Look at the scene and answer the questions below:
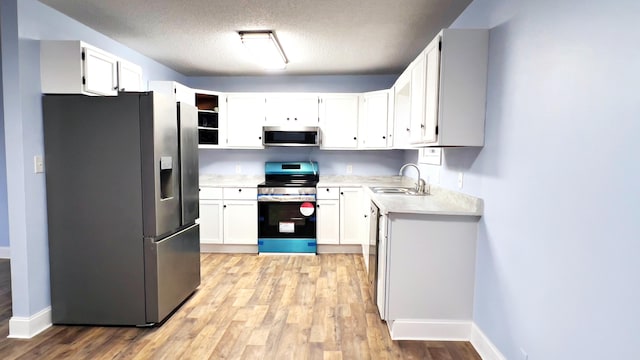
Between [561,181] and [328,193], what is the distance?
3076mm

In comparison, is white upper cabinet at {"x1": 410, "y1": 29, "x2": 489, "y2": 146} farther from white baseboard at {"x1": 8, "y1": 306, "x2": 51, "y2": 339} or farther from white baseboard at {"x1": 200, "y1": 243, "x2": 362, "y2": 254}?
white baseboard at {"x1": 8, "y1": 306, "x2": 51, "y2": 339}

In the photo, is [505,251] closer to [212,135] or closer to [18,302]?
[18,302]

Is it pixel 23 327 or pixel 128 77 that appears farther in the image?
pixel 128 77

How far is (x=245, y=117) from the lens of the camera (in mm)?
4547

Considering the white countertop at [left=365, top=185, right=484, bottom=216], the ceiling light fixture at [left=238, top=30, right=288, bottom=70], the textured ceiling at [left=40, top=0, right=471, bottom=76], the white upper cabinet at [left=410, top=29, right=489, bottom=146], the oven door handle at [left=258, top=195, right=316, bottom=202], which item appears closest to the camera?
the white upper cabinet at [left=410, top=29, right=489, bottom=146]

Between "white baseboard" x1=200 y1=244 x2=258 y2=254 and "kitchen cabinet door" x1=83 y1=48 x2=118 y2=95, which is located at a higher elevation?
"kitchen cabinet door" x1=83 y1=48 x2=118 y2=95

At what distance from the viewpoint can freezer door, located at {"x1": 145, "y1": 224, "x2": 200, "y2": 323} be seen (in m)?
2.48

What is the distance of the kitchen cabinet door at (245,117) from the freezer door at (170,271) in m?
1.79

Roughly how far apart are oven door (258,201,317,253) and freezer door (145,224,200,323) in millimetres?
1271

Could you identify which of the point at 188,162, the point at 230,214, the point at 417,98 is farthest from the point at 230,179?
the point at 417,98

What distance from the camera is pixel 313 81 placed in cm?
480

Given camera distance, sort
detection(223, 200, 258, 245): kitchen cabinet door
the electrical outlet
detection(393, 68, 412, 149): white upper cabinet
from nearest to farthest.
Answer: the electrical outlet, detection(393, 68, 412, 149): white upper cabinet, detection(223, 200, 258, 245): kitchen cabinet door

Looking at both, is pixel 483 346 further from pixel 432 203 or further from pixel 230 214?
pixel 230 214

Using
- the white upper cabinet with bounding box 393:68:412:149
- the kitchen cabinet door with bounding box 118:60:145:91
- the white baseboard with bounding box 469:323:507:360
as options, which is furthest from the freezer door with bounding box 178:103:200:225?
the white baseboard with bounding box 469:323:507:360
